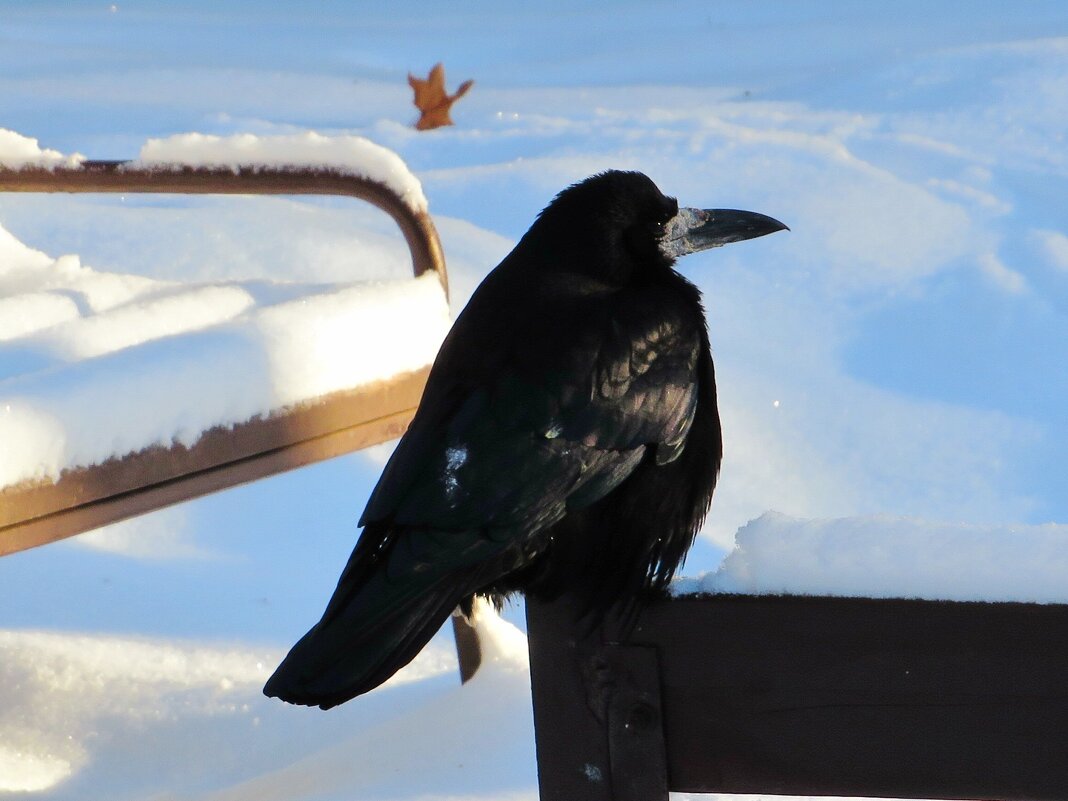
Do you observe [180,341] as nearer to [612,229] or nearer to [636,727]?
[612,229]

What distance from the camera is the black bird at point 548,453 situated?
1402 millimetres

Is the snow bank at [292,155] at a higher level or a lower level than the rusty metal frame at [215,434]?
higher

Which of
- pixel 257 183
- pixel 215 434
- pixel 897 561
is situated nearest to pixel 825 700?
pixel 897 561

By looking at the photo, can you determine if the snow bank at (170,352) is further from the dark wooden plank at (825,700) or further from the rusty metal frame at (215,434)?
the dark wooden plank at (825,700)

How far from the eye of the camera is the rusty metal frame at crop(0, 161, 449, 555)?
1.91m

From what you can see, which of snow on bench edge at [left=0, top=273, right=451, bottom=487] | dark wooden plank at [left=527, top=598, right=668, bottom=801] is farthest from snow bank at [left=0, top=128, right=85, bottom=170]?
dark wooden plank at [left=527, top=598, right=668, bottom=801]

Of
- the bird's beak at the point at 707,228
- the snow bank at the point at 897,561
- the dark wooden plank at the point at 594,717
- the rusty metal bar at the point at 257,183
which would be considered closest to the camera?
the snow bank at the point at 897,561

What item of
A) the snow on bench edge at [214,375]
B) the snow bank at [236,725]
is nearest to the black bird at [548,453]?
the snow on bench edge at [214,375]

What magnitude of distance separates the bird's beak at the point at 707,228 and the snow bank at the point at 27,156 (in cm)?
150

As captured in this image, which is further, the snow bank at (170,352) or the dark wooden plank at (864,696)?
the snow bank at (170,352)

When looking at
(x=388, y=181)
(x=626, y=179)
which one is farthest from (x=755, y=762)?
(x=388, y=181)

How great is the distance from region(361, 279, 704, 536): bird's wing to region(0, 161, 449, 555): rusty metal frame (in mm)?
562

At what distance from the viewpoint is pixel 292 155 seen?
2.77m

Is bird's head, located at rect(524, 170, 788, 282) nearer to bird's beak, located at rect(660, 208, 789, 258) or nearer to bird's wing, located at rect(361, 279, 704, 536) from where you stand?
bird's beak, located at rect(660, 208, 789, 258)
